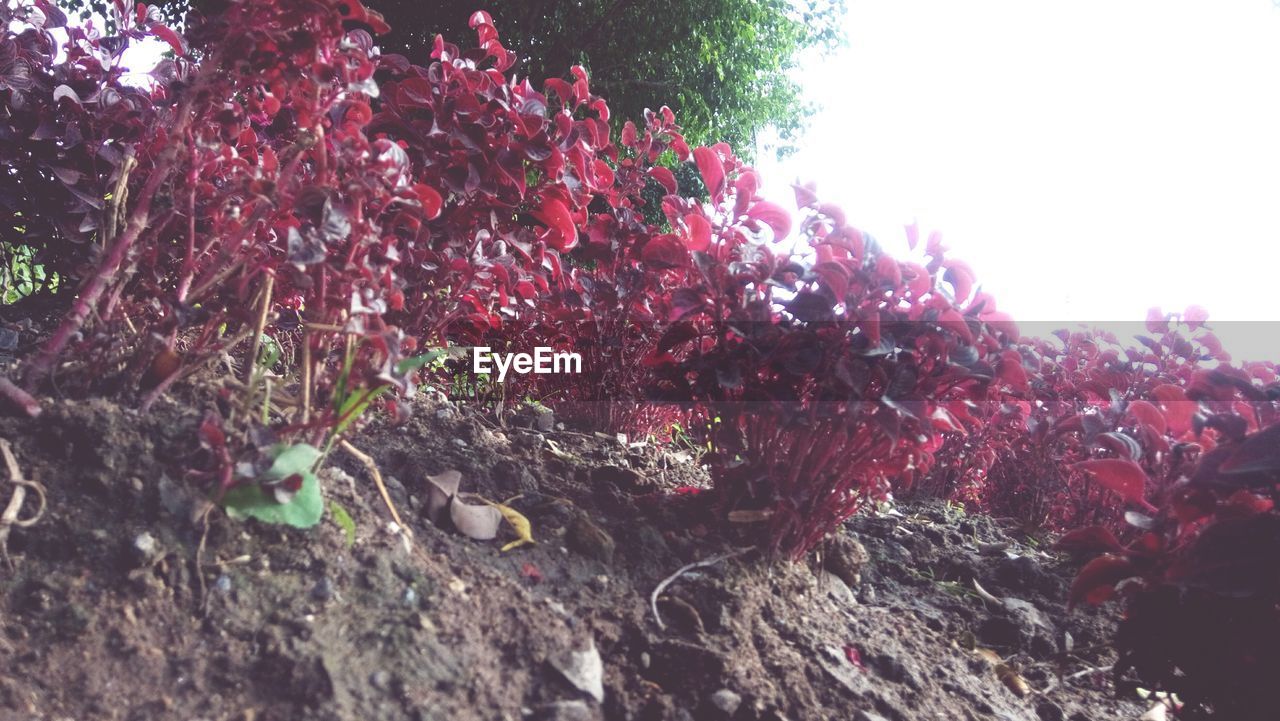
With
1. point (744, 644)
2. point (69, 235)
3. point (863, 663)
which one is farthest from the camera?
point (69, 235)

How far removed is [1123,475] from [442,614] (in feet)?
3.53

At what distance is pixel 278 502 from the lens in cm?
115

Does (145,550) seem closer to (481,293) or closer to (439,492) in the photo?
(439,492)

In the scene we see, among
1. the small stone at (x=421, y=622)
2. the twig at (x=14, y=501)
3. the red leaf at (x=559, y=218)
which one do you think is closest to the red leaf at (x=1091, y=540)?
the small stone at (x=421, y=622)

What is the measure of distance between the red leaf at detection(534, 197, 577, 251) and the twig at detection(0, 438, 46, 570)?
3.41ft

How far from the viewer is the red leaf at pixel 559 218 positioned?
5.85 feet

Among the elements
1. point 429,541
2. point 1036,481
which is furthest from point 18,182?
point 1036,481

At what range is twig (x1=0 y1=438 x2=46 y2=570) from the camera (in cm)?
112

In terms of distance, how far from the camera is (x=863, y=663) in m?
1.51

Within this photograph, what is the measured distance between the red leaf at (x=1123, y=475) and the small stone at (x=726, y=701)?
66 cm

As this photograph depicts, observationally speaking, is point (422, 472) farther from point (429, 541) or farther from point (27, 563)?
point (27, 563)

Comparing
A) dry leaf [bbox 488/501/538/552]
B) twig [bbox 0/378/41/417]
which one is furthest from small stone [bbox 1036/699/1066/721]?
twig [bbox 0/378/41/417]

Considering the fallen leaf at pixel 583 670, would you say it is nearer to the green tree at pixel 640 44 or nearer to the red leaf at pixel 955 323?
the red leaf at pixel 955 323

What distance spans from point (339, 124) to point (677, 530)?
1.01 metres
